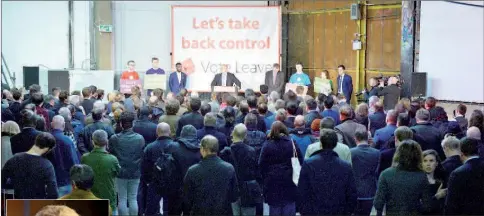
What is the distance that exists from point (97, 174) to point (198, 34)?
24.2 feet

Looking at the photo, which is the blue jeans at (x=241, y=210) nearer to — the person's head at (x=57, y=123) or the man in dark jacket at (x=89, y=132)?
the man in dark jacket at (x=89, y=132)

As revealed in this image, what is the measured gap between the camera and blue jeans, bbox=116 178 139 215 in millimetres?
5797

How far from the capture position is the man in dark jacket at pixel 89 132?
596 cm

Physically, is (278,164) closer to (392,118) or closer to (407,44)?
(392,118)

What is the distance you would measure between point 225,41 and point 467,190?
27.2 feet

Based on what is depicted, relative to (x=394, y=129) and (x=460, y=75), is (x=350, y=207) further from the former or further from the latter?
(x=460, y=75)

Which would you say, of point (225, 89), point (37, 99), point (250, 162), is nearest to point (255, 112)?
point (250, 162)

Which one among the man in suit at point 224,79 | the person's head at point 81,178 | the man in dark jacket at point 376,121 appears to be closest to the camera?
the person's head at point 81,178

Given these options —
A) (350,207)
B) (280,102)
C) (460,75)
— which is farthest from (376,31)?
(350,207)

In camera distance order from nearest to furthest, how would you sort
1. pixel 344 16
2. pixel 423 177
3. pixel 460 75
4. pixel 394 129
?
1. pixel 423 177
2. pixel 394 129
3. pixel 460 75
4. pixel 344 16

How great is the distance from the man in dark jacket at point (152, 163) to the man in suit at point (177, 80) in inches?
249

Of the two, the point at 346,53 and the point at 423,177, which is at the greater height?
the point at 346,53

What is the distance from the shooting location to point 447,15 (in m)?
10.3

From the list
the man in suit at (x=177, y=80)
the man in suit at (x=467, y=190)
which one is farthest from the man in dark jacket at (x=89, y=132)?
the man in suit at (x=177, y=80)
